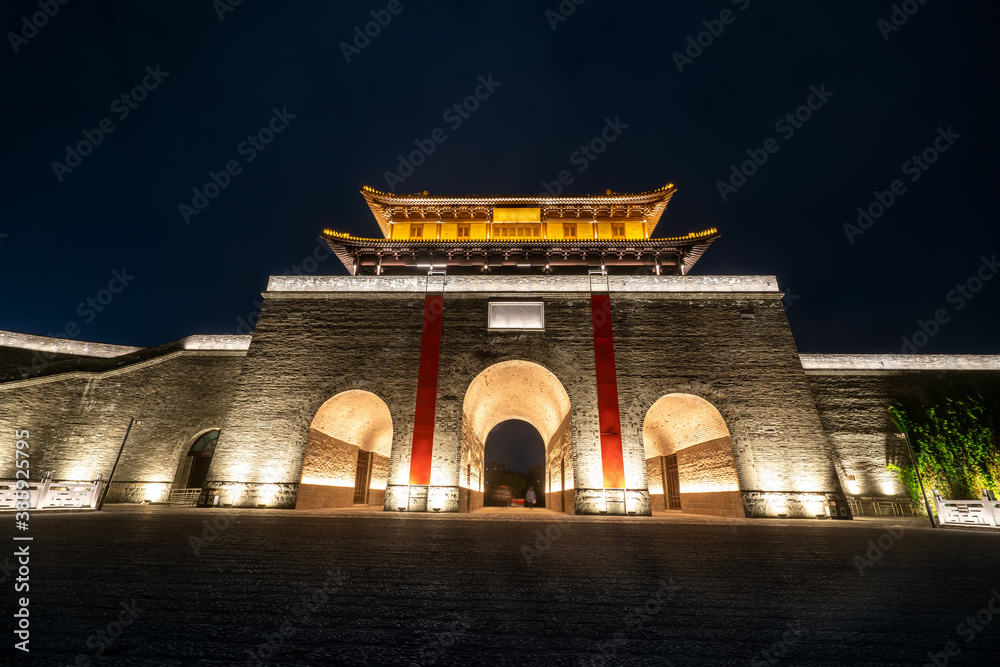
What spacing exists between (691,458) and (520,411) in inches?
251

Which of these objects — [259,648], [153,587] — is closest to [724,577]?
[259,648]

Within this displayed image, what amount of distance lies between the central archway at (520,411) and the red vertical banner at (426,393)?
98cm

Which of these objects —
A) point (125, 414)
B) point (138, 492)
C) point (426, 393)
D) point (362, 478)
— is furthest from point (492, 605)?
point (125, 414)

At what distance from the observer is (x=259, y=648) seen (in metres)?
1.54

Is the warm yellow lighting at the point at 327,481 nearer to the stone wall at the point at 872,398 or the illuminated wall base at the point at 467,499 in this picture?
the illuminated wall base at the point at 467,499

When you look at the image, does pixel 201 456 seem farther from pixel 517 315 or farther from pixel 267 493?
pixel 517 315

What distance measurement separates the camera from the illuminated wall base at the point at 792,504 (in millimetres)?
10539

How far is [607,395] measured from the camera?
11.9 m

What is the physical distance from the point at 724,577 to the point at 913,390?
15.4m

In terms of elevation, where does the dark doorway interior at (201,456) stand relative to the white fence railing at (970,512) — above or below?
above

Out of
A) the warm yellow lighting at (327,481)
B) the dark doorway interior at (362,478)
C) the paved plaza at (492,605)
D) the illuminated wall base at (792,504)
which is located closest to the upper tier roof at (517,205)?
the dark doorway interior at (362,478)

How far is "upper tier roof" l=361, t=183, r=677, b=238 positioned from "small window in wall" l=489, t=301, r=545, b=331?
5.75 m

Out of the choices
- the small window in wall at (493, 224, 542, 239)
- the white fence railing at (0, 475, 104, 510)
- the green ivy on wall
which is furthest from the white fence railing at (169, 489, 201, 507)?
the green ivy on wall

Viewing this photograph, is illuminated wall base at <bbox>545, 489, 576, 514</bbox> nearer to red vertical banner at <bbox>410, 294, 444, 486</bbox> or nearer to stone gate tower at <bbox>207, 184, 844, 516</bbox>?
stone gate tower at <bbox>207, 184, 844, 516</bbox>
